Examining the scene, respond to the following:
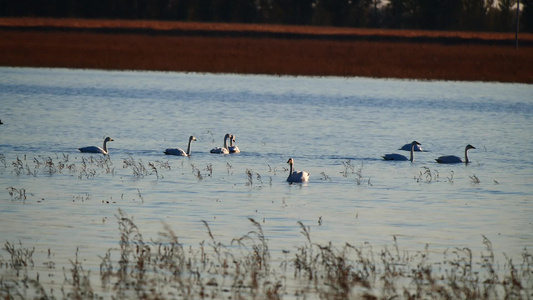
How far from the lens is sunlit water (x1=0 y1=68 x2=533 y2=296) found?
1380 cm

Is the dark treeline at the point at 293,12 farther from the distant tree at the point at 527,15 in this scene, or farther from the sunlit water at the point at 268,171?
the sunlit water at the point at 268,171

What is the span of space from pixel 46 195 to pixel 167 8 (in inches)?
3835

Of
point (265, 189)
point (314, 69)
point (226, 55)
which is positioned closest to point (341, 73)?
point (314, 69)

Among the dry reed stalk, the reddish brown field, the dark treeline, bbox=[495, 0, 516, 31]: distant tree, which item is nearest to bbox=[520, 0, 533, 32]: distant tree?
the dark treeline

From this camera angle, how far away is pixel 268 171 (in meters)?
20.8

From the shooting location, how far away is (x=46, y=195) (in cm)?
1636

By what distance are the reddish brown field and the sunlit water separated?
28.7 ft

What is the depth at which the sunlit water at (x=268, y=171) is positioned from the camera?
1380 cm

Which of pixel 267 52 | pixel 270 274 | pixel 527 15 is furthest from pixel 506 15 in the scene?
pixel 270 274

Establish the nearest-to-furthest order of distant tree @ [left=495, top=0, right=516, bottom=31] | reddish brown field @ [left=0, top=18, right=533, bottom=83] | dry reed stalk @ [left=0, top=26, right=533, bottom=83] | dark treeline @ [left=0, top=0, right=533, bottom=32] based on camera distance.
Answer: dry reed stalk @ [left=0, top=26, right=533, bottom=83] < reddish brown field @ [left=0, top=18, right=533, bottom=83] < dark treeline @ [left=0, top=0, right=533, bottom=32] < distant tree @ [left=495, top=0, right=516, bottom=31]

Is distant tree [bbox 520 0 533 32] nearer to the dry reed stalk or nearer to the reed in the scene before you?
the dry reed stalk

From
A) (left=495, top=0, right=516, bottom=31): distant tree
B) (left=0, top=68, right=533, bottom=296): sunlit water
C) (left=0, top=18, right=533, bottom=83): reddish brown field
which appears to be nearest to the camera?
(left=0, top=68, right=533, bottom=296): sunlit water

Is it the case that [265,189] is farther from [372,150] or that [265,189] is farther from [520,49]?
[520,49]

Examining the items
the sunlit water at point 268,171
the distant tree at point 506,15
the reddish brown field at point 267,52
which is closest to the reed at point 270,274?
the sunlit water at point 268,171
